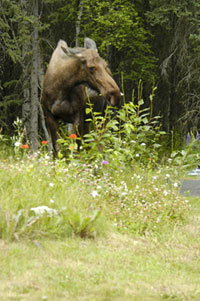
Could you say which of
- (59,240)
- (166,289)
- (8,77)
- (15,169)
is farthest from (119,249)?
(8,77)

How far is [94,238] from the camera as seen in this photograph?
493 cm

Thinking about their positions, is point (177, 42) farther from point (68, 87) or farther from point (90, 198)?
point (90, 198)

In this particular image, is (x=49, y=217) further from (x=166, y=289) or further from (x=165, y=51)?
(x=165, y=51)

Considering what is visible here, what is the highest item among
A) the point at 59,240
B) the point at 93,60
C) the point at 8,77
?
the point at 93,60

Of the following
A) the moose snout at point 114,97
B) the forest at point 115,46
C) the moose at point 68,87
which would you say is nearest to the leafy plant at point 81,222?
the moose snout at point 114,97

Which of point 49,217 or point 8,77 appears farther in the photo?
point 8,77

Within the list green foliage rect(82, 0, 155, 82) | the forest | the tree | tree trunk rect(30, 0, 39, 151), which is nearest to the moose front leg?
the forest

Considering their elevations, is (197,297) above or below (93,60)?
below

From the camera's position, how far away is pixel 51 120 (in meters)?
8.75

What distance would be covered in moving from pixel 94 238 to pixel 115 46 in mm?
18763

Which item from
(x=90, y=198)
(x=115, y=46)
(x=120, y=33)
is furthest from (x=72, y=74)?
(x=115, y=46)

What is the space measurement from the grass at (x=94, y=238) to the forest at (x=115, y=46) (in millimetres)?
11935

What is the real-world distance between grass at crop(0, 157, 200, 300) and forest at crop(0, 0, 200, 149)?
11935mm

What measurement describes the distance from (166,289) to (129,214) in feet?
6.53
